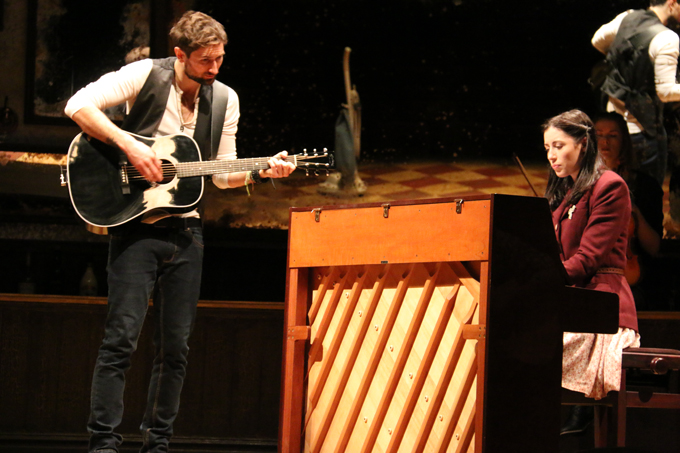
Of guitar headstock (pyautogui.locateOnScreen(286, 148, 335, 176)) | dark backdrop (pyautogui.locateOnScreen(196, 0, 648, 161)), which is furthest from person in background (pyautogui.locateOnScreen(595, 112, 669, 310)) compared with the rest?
guitar headstock (pyautogui.locateOnScreen(286, 148, 335, 176))

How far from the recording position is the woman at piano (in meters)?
2.42

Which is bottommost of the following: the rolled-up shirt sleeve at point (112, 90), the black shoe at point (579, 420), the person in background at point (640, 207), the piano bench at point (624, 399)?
the black shoe at point (579, 420)

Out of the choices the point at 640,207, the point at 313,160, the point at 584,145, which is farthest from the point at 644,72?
the point at 313,160

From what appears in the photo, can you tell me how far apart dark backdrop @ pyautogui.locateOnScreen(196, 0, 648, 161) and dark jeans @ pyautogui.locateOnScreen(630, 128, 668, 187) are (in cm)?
35

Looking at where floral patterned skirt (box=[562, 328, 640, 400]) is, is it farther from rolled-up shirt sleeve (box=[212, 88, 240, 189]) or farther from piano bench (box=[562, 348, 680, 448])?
rolled-up shirt sleeve (box=[212, 88, 240, 189])

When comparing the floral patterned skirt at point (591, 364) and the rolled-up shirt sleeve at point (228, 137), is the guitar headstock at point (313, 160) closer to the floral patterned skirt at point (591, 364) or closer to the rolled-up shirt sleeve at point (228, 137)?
the rolled-up shirt sleeve at point (228, 137)

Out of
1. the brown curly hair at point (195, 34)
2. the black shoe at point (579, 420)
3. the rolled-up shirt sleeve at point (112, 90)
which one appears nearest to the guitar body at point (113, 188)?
the rolled-up shirt sleeve at point (112, 90)

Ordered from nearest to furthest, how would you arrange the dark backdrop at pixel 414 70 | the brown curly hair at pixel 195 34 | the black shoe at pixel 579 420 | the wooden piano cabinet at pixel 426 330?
1. the wooden piano cabinet at pixel 426 330
2. the brown curly hair at pixel 195 34
3. the black shoe at pixel 579 420
4. the dark backdrop at pixel 414 70

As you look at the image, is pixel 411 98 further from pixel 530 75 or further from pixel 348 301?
pixel 348 301

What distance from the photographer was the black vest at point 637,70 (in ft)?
14.4

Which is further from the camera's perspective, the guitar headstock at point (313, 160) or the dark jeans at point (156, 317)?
the guitar headstock at point (313, 160)

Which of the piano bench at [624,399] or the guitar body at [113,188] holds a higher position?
the guitar body at [113,188]

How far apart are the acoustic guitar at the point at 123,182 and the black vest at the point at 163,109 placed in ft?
0.24

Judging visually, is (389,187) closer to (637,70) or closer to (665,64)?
(637,70)
